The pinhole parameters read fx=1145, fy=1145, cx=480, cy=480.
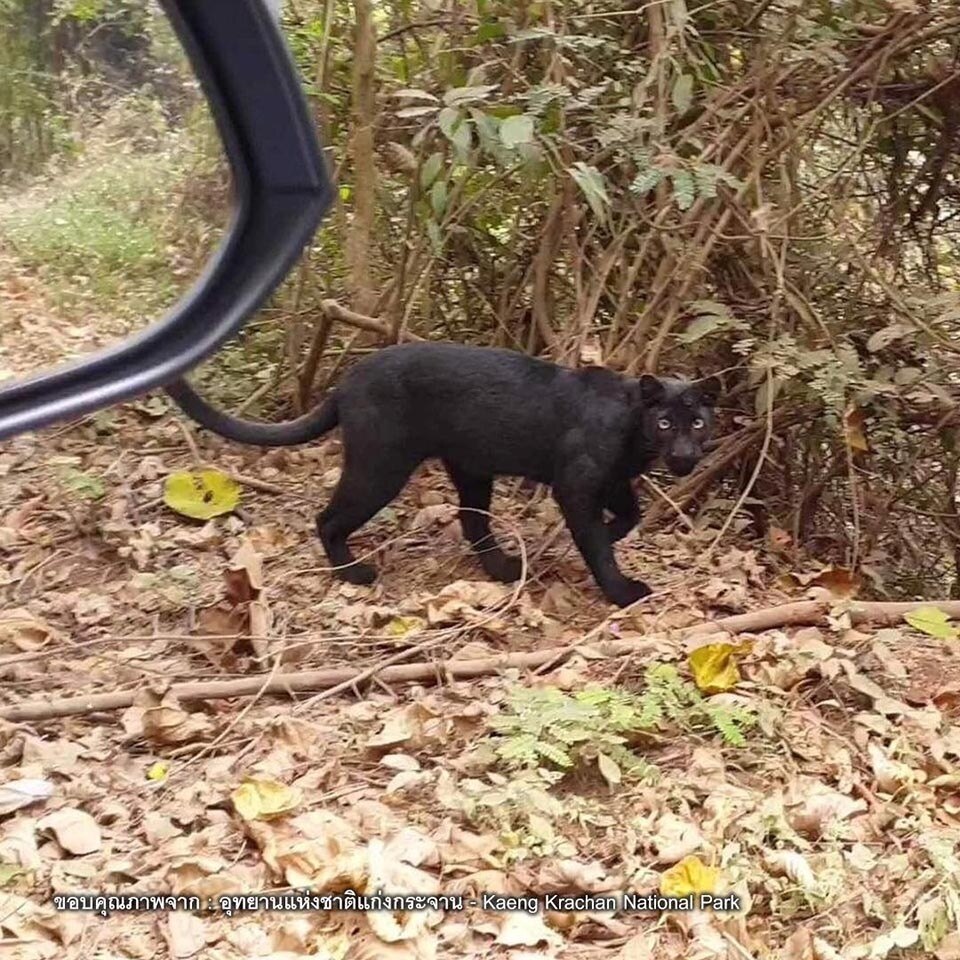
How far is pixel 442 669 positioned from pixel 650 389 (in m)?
1.37

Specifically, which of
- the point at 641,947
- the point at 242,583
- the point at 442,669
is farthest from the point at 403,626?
the point at 641,947

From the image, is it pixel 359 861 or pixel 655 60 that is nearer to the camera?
pixel 359 861

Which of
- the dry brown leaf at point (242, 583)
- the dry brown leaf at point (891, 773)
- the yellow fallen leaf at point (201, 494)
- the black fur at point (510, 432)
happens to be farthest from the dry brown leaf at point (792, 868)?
the yellow fallen leaf at point (201, 494)

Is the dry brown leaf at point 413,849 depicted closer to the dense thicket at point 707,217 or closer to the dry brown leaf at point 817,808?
→ the dry brown leaf at point 817,808

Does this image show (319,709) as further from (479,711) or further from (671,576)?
(671,576)

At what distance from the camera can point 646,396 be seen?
4.15 meters

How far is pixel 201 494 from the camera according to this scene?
187 inches

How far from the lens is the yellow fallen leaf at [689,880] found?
2.47m

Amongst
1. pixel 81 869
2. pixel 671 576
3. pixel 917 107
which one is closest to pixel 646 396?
pixel 671 576

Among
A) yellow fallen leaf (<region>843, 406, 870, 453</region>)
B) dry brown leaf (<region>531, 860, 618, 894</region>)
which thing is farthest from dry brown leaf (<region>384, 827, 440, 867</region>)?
yellow fallen leaf (<region>843, 406, 870, 453</region>)

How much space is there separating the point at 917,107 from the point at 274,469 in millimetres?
3152

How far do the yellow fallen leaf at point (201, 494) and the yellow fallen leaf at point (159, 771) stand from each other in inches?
72.9

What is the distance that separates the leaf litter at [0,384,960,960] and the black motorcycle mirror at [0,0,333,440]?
109 centimetres

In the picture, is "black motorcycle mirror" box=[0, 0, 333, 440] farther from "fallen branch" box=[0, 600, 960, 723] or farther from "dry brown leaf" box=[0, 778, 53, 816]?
"fallen branch" box=[0, 600, 960, 723]
